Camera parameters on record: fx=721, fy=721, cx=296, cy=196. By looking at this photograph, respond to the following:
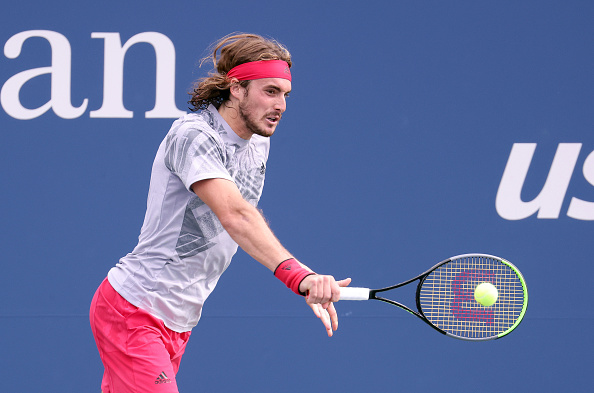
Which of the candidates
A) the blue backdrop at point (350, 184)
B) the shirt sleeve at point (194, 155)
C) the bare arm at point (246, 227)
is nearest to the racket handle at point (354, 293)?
the bare arm at point (246, 227)

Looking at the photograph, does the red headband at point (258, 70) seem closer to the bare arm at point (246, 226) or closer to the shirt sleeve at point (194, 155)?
the shirt sleeve at point (194, 155)

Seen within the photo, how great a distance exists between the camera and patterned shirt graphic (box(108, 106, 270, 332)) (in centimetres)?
214

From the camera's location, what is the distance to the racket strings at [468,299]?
2.93 m

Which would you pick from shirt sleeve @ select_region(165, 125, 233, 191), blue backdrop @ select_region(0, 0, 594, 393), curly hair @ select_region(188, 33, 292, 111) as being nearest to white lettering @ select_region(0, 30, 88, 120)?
blue backdrop @ select_region(0, 0, 594, 393)

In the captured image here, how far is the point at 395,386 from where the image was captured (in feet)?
11.3

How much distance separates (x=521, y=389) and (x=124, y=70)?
2.42 metres

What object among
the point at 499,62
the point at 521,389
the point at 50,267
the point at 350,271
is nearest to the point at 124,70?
the point at 50,267

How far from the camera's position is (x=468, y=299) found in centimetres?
300

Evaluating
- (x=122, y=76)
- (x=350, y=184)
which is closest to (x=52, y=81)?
(x=122, y=76)

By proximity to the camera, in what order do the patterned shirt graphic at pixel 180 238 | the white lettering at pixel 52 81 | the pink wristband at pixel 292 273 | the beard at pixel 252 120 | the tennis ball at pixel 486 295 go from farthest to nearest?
the white lettering at pixel 52 81, the tennis ball at pixel 486 295, the beard at pixel 252 120, the patterned shirt graphic at pixel 180 238, the pink wristband at pixel 292 273

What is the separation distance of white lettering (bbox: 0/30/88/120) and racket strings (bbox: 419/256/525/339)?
1815mm

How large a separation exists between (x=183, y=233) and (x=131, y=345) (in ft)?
1.24

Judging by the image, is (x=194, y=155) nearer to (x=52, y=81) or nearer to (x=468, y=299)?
A: (x=468, y=299)

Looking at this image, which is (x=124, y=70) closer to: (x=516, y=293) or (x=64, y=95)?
(x=64, y=95)
